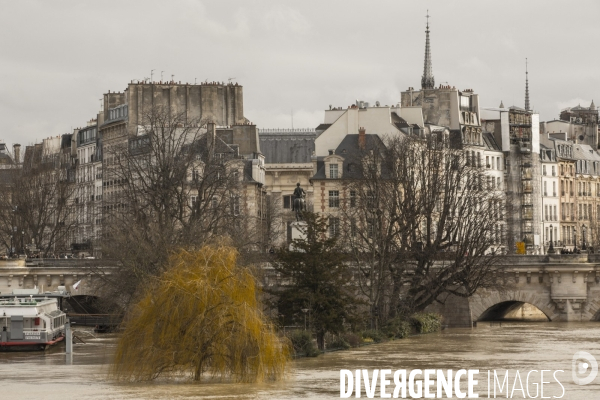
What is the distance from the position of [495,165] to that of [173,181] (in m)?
46.2

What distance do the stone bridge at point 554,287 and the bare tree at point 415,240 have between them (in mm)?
2499

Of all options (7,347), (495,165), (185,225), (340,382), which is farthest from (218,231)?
(495,165)

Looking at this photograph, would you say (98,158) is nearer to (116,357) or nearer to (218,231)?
(218,231)

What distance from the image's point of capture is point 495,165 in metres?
119

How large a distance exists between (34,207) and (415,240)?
101 feet

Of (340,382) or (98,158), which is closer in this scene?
A: (340,382)

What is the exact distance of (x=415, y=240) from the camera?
76.9m

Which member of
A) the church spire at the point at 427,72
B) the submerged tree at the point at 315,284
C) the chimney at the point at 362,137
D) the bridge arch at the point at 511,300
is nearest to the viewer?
the submerged tree at the point at 315,284

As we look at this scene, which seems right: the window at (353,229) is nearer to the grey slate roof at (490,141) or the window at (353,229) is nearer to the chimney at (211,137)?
the chimney at (211,137)

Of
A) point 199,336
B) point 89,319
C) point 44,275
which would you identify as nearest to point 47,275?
point 44,275

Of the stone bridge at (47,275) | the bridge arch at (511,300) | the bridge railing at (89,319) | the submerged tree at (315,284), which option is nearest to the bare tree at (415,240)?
the bridge arch at (511,300)

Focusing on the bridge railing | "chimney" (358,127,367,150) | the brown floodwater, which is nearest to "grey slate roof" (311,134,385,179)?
"chimney" (358,127,367,150)

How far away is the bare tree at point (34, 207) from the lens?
3883 inches

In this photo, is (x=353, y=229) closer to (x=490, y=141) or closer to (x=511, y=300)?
(x=511, y=300)
